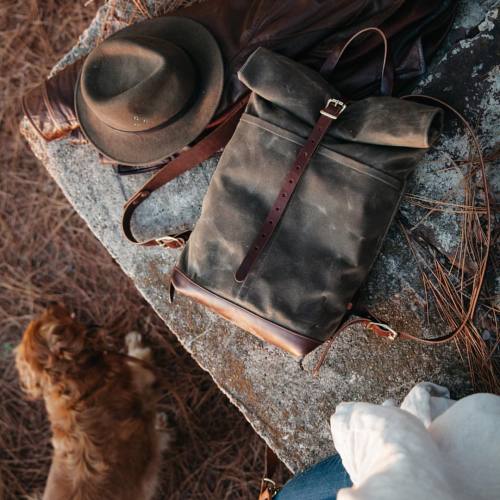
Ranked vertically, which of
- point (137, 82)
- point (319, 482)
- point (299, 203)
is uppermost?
point (137, 82)

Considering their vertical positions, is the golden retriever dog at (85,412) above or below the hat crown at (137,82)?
below

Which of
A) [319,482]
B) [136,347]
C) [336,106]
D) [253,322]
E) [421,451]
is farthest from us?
[136,347]

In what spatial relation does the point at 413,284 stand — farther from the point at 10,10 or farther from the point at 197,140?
the point at 10,10

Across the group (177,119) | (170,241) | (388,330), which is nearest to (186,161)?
(177,119)

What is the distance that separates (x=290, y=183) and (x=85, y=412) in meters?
1.40

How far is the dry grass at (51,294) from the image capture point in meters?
2.60

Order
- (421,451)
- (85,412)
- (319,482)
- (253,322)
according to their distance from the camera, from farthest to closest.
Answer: (85,412) < (319,482) < (253,322) < (421,451)

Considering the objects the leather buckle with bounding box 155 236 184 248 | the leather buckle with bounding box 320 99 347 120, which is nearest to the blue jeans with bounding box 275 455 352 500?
the leather buckle with bounding box 155 236 184 248

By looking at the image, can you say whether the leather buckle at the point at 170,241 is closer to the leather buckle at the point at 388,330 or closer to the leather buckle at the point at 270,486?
the leather buckle at the point at 388,330

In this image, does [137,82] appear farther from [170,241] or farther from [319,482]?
[319,482]

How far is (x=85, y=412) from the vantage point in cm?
220

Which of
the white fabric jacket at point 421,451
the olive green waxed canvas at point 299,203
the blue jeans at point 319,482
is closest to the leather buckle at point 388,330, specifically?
the olive green waxed canvas at point 299,203

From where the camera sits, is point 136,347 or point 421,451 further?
point 136,347

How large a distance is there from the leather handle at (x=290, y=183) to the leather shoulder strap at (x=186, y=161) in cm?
32
